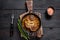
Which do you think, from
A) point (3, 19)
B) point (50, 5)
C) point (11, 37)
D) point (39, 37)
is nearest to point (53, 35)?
point (39, 37)

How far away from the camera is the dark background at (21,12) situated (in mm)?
1955

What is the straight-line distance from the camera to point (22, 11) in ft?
6.49

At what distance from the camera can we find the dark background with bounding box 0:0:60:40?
1.96 meters

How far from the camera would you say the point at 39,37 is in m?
1.91

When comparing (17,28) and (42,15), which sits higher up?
(42,15)

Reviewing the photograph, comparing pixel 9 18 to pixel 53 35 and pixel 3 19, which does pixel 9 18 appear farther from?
pixel 53 35

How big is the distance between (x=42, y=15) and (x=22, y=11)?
0.78ft

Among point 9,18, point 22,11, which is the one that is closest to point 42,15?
point 22,11

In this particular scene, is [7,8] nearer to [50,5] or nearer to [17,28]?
[17,28]

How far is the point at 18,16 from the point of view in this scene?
1972 millimetres

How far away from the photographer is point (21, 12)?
198 centimetres

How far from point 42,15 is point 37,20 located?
9 cm

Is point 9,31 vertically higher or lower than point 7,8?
lower

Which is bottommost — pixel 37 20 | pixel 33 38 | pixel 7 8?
pixel 33 38
